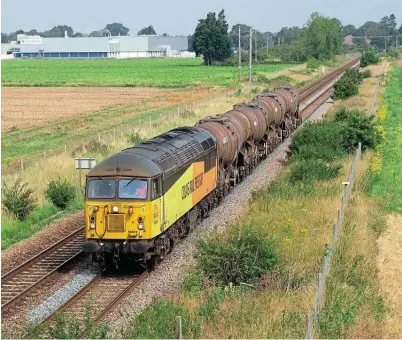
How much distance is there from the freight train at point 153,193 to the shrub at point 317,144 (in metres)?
6.95

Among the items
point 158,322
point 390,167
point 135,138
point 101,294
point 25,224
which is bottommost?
point 101,294

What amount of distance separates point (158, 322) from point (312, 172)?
16.5 m

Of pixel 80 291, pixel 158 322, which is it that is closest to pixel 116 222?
pixel 80 291

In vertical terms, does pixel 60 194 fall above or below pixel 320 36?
below

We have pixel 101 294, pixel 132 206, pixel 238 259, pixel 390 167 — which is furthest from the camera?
pixel 390 167

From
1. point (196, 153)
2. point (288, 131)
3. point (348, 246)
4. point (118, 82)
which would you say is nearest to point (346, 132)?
point (288, 131)

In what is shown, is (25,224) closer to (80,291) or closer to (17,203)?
(17,203)

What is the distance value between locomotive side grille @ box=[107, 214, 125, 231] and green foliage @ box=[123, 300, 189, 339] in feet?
12.3

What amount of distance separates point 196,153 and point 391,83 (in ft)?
224

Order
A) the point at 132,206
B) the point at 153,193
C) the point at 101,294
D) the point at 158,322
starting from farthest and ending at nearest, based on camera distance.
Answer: the point at 153,193, the point at 132,206, the point at 101,294, the point at 158,322

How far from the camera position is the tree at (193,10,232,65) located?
149000 millimetres

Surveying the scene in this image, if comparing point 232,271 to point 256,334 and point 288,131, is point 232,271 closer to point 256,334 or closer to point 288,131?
point 256,334

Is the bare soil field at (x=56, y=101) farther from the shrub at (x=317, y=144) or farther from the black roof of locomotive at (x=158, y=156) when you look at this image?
the black roof of locomotive at (x=158, y=156)

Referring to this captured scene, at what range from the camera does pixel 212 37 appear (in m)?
149
